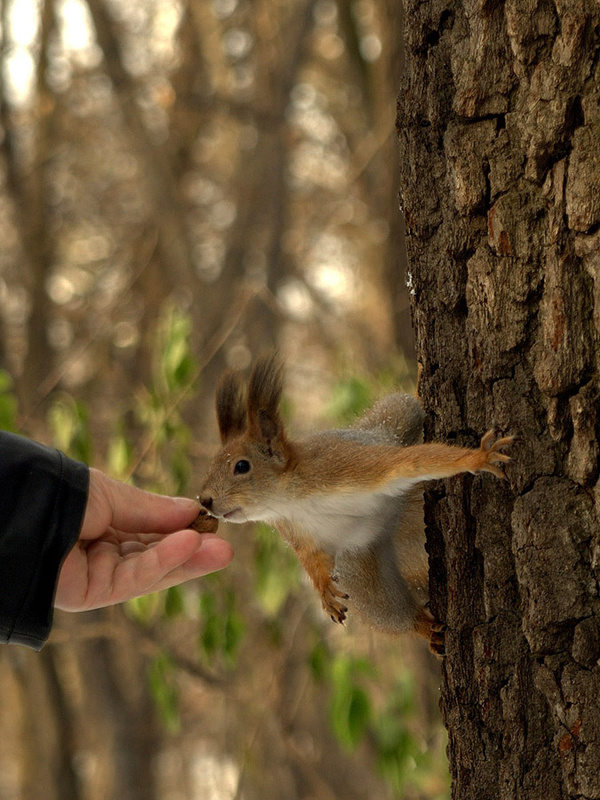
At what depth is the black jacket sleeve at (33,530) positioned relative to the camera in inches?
53.7

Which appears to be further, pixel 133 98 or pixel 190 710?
pixel 190 710

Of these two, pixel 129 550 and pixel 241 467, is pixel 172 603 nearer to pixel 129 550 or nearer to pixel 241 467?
pixel 129 550

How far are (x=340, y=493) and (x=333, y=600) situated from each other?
17cm

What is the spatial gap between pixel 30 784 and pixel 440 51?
4.95m

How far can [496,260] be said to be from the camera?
1.09 metres

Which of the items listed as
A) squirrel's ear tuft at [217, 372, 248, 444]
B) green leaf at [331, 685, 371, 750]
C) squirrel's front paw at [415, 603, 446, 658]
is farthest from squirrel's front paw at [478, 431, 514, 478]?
green leaf at [331, 685, 371, 750]

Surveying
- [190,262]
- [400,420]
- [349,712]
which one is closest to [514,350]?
[400,420]

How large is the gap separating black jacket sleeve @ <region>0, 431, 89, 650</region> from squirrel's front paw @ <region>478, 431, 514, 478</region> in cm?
66

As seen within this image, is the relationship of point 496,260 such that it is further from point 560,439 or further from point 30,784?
point 30,784

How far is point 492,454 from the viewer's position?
1.05 metres

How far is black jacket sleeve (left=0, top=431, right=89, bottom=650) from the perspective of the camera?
1.36m

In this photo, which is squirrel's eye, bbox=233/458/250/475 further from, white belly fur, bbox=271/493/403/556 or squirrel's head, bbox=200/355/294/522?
white belly fur, bbox=271/493/403/556

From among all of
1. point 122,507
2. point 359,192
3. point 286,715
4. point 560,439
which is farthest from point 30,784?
point 560,439

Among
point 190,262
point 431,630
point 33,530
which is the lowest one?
point 431,630
